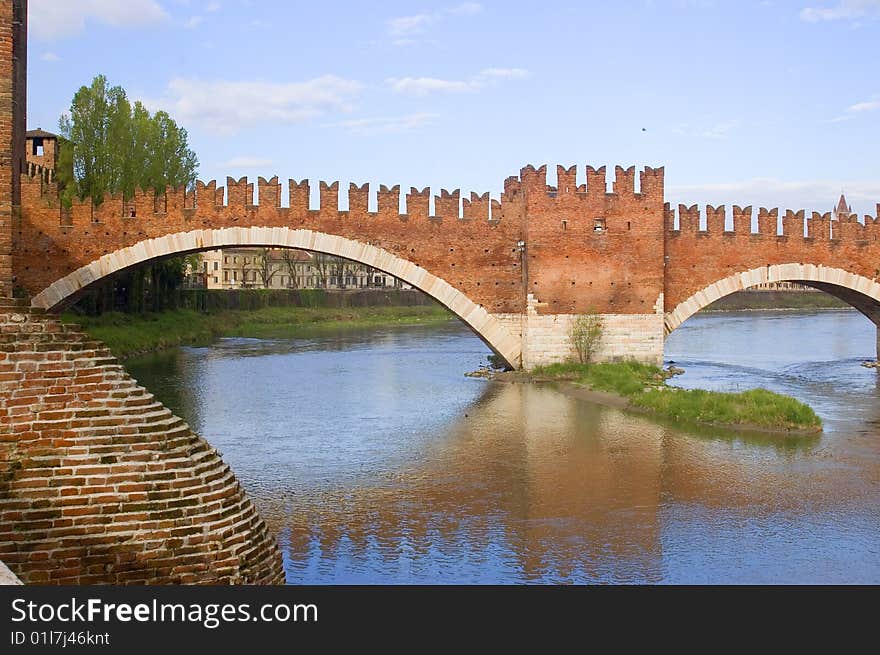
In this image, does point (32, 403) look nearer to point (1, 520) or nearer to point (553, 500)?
point (1, 520)

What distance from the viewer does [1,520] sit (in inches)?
213

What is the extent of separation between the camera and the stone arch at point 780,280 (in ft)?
78.0

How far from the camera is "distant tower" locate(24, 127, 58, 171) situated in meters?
33.4

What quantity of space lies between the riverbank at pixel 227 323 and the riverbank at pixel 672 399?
10.5 metres

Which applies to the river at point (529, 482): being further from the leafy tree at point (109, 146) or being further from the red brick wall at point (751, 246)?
the leafy tree at point (109, 146)

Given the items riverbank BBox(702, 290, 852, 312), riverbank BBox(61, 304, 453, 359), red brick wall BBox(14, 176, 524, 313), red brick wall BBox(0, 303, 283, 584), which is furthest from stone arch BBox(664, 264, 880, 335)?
riverbank BBox(702, 290, 852, 312)

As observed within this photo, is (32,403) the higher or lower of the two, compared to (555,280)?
lower

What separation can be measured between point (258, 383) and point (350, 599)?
18752mm

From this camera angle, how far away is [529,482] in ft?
37.8

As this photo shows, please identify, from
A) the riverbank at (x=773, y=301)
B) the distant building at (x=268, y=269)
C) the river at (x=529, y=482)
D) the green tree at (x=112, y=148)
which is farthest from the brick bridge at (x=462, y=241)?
the riverbank at (x=773, y=301)

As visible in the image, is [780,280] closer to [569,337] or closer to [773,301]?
[569,337]

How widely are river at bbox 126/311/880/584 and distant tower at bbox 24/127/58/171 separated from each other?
45.5 ft

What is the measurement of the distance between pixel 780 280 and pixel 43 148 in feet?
93.3

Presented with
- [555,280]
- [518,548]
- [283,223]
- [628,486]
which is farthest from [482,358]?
[518,548]
